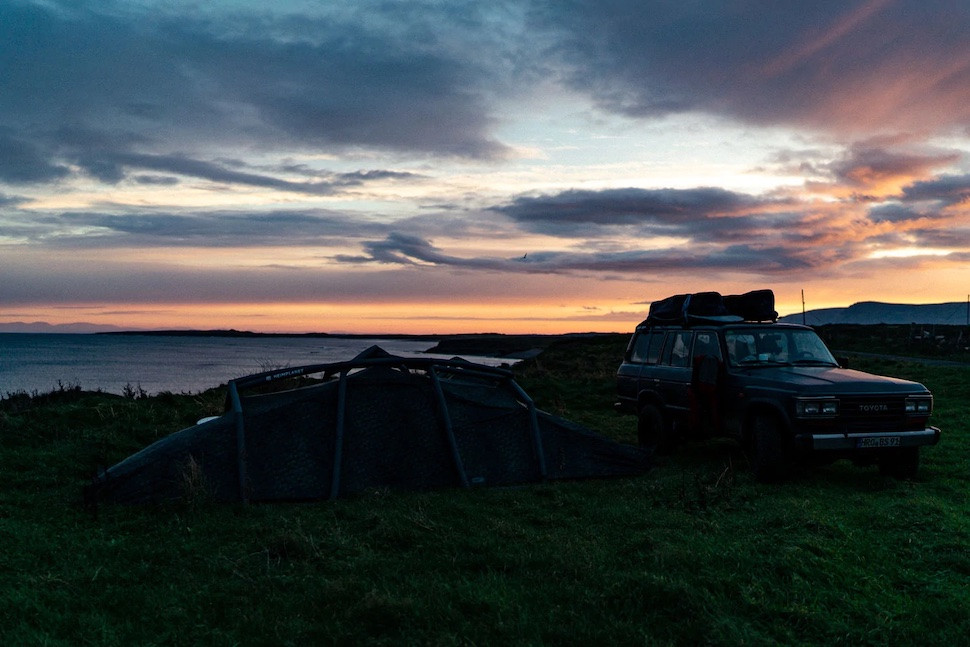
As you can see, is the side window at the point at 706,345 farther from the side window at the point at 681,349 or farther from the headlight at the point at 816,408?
the headlight at the point at 816,408

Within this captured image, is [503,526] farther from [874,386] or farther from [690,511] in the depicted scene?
[874,386]

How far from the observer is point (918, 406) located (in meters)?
9.61

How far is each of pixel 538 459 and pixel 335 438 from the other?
2.89 meters

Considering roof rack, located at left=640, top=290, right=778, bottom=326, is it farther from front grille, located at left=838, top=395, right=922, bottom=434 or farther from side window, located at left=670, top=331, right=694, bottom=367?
front grille, located at left=838, top=395, right=922, bottom=434

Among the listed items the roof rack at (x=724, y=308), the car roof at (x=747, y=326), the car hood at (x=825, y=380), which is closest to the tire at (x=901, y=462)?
the car hood at (x=825, y=380)

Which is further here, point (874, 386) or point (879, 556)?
point (874, 386)

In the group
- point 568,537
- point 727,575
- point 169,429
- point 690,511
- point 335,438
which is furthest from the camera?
point 169,429

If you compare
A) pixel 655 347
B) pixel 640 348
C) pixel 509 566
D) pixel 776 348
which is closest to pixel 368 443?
pixel 509 566

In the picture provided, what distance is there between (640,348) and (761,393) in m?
3.57

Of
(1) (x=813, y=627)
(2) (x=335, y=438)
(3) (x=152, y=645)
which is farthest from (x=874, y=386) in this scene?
(3) (x=152, y=645)

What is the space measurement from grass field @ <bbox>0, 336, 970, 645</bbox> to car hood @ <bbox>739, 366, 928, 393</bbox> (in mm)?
1310

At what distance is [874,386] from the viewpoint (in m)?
9.45

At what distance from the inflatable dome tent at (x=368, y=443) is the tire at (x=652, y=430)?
1209mm

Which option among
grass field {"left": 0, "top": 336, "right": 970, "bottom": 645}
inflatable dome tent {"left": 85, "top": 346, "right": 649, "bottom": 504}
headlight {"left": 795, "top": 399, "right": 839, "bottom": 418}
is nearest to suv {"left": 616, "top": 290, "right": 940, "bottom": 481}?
headlight {"left": 795, "top": 399, "right": 839, "bottom": 418}
